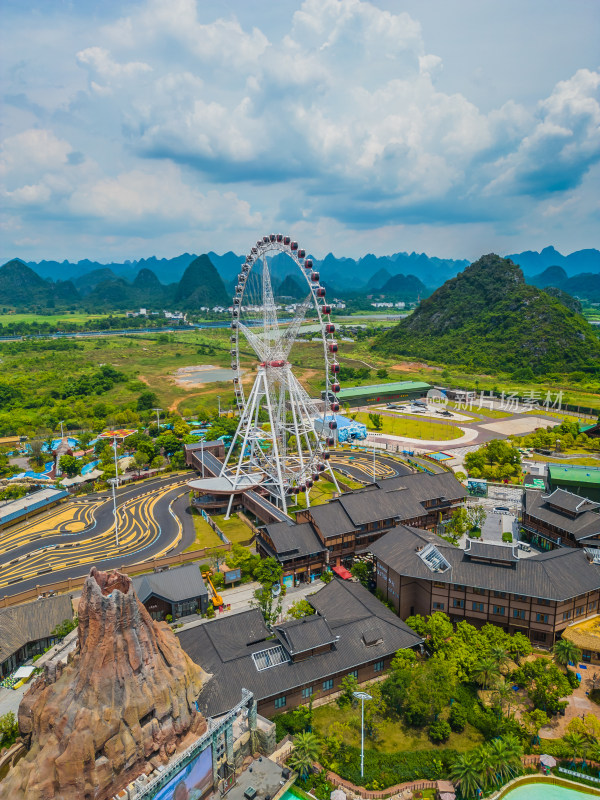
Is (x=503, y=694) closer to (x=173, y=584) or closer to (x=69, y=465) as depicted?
(x=173, y=584)

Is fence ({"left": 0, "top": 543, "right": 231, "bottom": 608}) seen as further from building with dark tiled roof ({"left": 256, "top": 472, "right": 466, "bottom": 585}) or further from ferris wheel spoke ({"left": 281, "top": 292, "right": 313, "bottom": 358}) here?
ferris wheel spoke ({"left": 281, "top": 292, "right": 313, "bottom": 358})

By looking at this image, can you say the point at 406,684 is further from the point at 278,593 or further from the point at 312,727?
the point at 278,593

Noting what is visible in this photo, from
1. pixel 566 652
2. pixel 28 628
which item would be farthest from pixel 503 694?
pixel 28 628

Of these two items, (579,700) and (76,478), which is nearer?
(579,700)

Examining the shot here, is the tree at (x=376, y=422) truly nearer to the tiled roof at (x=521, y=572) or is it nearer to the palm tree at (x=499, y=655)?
the tiled roof at (x=521, y=572)

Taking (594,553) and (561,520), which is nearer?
(594,553)

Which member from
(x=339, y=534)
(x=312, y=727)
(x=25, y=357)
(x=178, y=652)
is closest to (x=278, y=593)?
(x=339, y=534)
